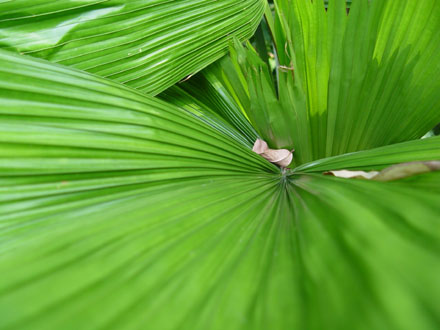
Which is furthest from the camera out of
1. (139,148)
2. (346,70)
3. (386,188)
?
(346,70)

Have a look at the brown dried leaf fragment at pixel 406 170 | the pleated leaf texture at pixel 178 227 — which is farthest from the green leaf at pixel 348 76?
the brown dried leaf fragment at pixel 406 170

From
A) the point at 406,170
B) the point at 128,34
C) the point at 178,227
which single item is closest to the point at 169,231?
the point at 178,227

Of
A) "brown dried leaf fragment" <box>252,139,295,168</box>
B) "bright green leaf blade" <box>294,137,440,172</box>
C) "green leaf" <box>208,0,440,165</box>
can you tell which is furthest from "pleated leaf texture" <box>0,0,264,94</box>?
"bright green leaf blade" <box>294,137,440,172</box>

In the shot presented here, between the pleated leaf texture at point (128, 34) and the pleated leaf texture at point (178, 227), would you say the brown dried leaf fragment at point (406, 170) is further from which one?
the pleated leaf texture at point (128, 34)

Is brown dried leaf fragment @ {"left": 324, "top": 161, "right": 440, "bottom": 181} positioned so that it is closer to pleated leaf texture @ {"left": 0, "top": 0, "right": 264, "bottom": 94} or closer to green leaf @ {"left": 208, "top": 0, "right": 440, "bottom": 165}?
green leaf @ {"left": 208, "top": 0, "right": 440, "bottom": 165}

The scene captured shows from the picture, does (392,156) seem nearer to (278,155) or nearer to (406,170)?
(406,170)

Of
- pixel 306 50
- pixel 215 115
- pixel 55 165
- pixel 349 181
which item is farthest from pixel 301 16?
pixel 55 165

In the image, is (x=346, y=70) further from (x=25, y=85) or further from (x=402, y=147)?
(x=25, y=85)
